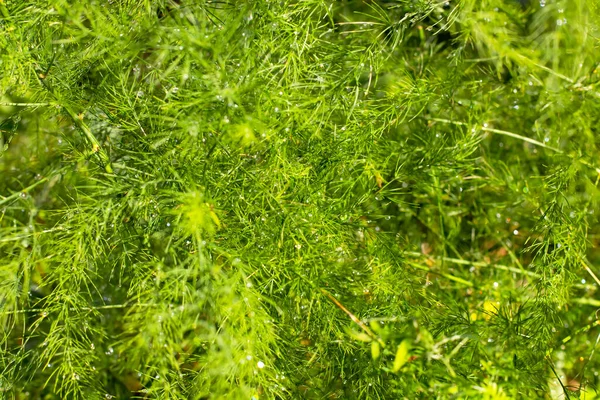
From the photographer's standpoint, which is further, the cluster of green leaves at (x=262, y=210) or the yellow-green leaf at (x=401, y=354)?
the cluster of green leaves at (x=262, y=210)

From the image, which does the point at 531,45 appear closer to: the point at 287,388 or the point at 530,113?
the point at 530,113

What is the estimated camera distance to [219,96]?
3.83 ft

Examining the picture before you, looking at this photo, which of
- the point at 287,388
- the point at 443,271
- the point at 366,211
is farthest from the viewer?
the point at 443,271

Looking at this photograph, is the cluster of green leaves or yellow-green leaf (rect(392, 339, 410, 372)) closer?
yellow-green leaf (rect(392, 339, 410, 372))

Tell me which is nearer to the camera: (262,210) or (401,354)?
(401,354)

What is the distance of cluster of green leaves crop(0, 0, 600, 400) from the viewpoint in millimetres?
1208

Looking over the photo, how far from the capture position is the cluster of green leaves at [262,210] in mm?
1208

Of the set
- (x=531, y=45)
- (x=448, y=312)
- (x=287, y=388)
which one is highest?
(x=531, y=45)

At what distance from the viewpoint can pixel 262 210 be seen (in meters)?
1.30

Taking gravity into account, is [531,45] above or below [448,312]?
above

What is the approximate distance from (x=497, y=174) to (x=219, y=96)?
0.93m

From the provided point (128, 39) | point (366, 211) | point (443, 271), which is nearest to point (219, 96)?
point (128, 39)

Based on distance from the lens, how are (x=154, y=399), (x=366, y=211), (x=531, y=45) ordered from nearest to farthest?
1. (x=154, y=399)
2. (x=366, y=211)
3. (x=531, y=45)

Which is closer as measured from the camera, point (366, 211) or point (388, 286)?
point (388, 286)
